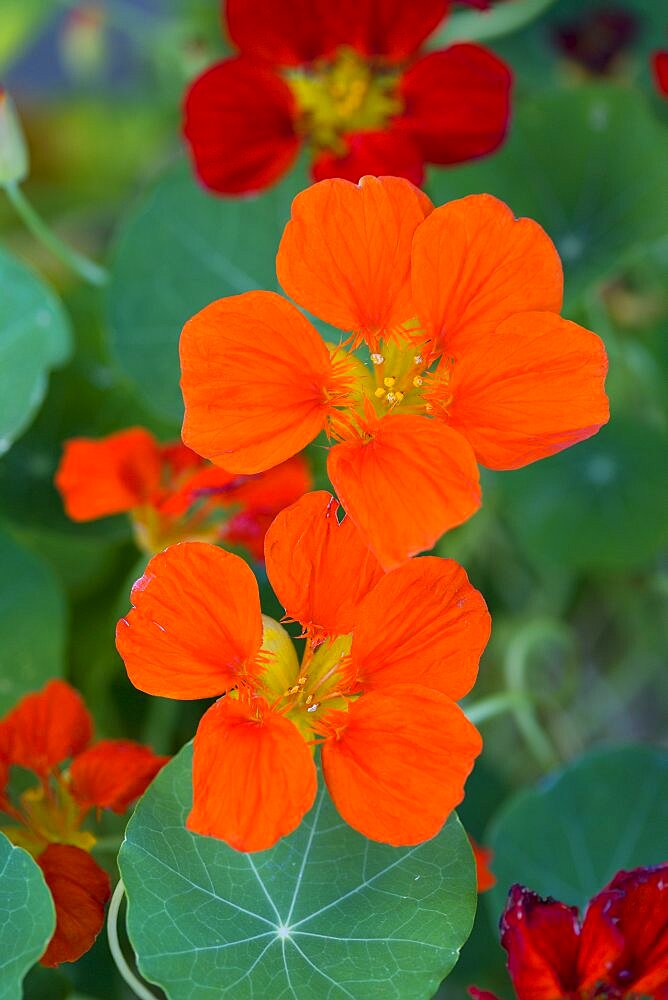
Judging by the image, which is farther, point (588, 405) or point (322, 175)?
point (322, 175)

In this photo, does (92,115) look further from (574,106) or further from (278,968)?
(278,968)

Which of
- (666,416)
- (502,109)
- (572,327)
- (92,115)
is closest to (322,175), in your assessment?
(502,109)

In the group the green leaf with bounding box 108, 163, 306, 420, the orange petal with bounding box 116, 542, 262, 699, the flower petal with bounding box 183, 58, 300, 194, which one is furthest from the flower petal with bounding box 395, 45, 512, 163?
the orange petal with bounding box 116, 542, 262, 699

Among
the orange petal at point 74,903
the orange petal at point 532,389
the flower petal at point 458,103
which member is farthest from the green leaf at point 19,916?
the flower petal at point 458,103

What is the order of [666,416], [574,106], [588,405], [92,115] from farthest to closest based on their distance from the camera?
[92,115] → [666,416] → [574,106] → [588,405]

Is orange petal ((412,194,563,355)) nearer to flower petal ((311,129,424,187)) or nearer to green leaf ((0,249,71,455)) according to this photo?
flower petal ((311,129,424,187))

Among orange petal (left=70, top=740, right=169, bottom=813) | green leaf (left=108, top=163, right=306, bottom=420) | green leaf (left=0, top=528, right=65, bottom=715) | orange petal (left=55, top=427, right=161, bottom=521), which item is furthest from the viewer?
green leaf (left=108, top=163, right=306, bottom=420)

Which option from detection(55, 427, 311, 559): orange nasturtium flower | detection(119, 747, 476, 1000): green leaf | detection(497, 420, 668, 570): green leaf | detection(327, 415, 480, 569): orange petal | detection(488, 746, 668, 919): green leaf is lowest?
detection(488, 746, 668, 919): green leaf
